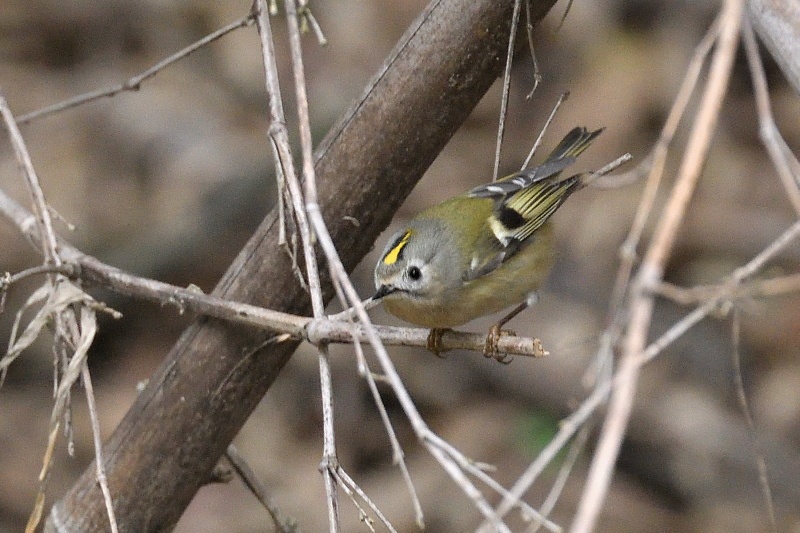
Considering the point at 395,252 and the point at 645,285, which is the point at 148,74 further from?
the point at 645,285

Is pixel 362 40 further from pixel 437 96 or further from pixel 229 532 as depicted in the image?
pixel 437 96

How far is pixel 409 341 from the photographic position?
1962 millimetres

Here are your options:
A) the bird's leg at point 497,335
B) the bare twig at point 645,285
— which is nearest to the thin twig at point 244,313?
the bird's leg at point 497,335

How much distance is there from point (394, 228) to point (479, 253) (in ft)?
7.05

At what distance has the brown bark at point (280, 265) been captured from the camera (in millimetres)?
2176

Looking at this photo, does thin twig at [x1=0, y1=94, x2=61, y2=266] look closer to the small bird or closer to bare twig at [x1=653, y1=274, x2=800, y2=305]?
the small bird

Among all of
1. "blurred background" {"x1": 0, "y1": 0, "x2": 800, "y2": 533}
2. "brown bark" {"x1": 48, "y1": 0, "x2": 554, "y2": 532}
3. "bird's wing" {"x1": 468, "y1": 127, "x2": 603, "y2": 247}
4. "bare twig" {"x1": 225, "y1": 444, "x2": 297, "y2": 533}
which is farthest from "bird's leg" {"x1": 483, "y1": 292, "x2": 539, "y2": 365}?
"blurred background" {"x1": 0, "y1": 0, "x2": 800, "y2": 533}

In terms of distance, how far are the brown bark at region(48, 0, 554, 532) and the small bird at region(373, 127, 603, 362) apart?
419 mm

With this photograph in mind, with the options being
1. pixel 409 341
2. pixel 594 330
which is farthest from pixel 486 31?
pixel 594 330

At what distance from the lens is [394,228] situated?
16.3 feet

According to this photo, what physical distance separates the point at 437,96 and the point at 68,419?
105 cm

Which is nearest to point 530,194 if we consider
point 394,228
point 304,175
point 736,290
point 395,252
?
point 395,252

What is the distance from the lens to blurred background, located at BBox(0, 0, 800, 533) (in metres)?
4.48

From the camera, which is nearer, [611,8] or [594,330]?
[594,330]
